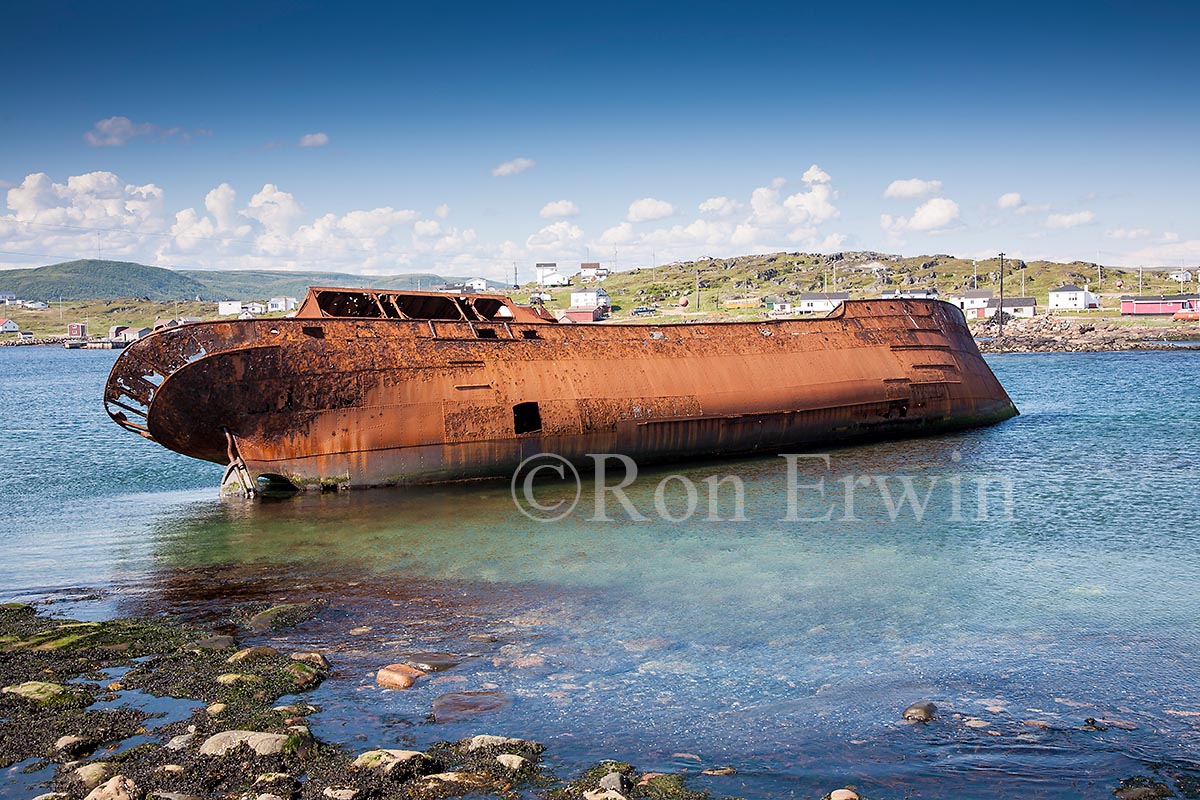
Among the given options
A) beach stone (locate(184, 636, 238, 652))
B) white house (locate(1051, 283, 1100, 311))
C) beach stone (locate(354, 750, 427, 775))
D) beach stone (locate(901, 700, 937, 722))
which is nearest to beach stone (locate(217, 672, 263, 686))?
beach stone (locate(184, 636, 238, 652))

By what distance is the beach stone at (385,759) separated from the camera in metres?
5.55

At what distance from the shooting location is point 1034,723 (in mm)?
6508

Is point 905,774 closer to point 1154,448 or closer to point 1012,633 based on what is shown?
point 1012,633

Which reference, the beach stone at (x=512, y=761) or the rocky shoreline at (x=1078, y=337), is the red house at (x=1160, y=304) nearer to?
the rocky shoreline at (x=1078, y=337)

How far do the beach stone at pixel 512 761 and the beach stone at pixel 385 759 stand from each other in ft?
1.60

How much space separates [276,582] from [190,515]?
5349mm

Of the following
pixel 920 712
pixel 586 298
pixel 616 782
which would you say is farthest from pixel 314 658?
pixel 586 298

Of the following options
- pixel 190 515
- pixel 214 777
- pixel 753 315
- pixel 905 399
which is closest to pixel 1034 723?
pixel 214 777

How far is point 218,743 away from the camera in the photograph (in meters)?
5.82

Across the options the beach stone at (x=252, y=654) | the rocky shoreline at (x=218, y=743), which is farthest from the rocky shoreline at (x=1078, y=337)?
the rocky shoreline at (x=218, y=743)

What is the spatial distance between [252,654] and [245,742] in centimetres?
209

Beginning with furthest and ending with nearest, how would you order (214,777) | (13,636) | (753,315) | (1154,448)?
1. (753,315)
2. (1154,448)
3. (13,636)
4. (214,777)

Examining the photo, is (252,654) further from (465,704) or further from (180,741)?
(465,704)

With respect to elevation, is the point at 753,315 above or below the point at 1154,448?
above
